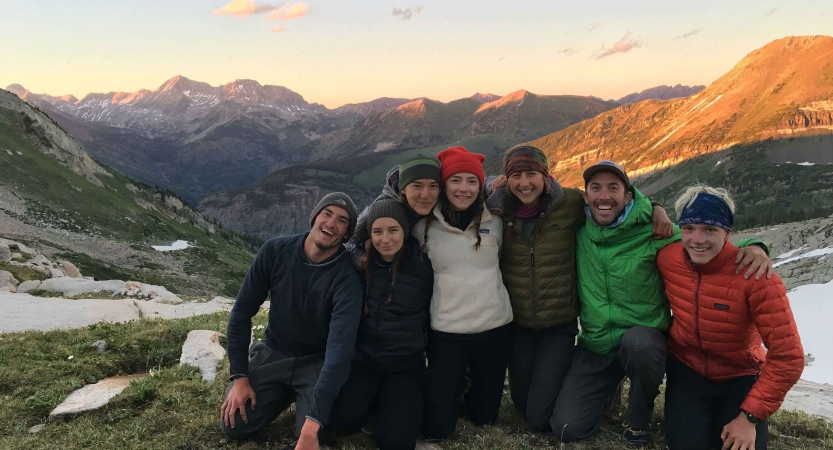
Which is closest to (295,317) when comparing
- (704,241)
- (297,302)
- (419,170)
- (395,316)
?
(297,302)

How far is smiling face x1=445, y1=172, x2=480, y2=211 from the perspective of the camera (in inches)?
253

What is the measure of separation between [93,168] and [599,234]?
406ft

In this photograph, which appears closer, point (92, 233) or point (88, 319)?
point (88, 319)

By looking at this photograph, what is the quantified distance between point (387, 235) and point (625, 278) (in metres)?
3.32

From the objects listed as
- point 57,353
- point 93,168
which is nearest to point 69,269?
point 57,353

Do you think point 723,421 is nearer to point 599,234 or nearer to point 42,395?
point 599,234

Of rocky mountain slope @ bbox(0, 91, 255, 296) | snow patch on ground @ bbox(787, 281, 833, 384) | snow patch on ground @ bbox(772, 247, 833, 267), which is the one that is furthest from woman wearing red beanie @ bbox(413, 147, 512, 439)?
snow patch on ground @ bbox(772, 247, 833, 267)

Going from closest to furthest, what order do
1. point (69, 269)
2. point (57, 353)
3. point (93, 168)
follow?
point (57, 353) < point (69, 269) < point (93, 168)

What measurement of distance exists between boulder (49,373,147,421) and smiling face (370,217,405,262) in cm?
471

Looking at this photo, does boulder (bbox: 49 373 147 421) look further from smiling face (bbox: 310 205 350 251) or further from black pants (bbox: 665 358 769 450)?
black pants (bbox: 665 358 769 450)

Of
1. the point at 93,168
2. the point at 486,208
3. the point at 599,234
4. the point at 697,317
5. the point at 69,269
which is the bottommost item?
the point at 69,269

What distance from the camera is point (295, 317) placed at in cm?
623

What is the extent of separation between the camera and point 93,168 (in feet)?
339

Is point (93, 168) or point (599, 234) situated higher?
point (93, 168)
